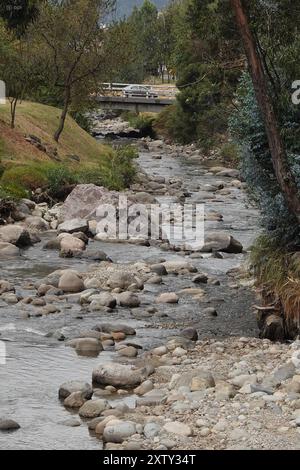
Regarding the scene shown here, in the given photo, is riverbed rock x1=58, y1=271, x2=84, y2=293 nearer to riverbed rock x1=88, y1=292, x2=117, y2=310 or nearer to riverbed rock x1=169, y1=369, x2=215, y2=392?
riverbed rock x1=88, y1=292, x2=117, y2=310

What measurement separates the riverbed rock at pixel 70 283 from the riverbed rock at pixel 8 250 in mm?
3905

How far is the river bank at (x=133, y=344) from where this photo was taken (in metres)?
10.8

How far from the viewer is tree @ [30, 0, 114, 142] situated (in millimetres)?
42812

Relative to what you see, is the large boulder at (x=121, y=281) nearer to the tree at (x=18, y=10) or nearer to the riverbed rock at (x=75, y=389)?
the riverbed rock at (x=75, y=389)

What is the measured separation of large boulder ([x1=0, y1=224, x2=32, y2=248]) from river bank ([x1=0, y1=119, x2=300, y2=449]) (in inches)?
17.3

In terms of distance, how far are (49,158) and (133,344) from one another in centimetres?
2431

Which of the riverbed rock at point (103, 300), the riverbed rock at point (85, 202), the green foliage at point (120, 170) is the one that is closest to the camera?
the riverbed rock at point (103, 300)

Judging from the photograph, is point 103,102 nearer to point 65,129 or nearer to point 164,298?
point 65,129

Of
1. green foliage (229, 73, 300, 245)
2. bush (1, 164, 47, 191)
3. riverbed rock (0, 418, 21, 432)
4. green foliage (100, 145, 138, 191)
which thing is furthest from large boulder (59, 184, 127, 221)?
riverbed rock (0, 418, 21, 432)

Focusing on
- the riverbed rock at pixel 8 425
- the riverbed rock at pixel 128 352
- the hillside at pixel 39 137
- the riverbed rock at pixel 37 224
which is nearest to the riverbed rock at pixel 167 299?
the riverbed rock at pixel 128 352

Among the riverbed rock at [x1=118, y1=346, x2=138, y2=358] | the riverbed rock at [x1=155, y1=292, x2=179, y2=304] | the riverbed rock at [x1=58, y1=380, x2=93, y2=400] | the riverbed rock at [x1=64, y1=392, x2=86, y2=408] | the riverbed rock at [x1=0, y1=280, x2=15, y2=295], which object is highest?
the riverbed rock at [x1=0, y1=280, x2=15, y2=295]

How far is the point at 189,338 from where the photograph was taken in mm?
15672

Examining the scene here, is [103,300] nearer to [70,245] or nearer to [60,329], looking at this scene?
[60,329]
